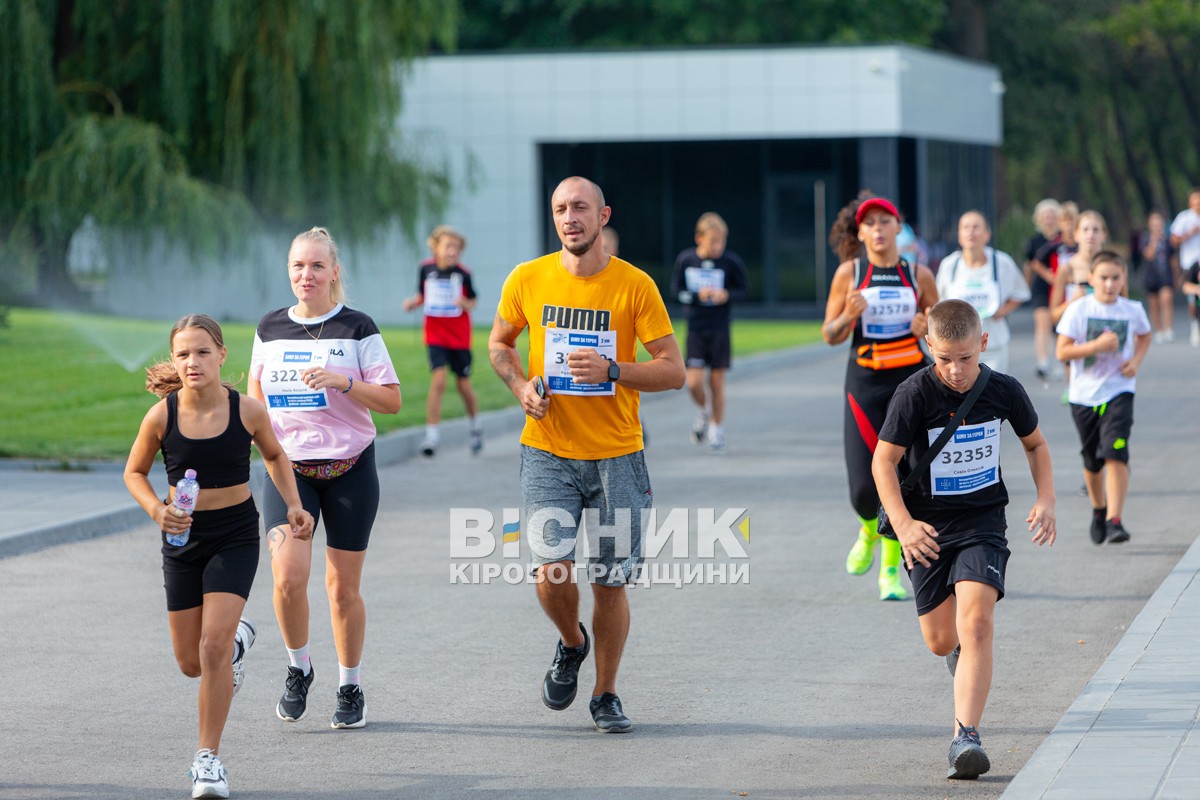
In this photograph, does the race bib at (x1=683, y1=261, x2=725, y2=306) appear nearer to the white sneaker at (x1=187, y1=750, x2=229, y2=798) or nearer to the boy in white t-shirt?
the boy in white t-shirt

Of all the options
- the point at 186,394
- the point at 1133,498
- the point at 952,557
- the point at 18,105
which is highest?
the point at 18,105

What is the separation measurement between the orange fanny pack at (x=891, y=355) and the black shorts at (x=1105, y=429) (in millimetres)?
1885

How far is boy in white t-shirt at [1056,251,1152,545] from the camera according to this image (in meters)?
10.0

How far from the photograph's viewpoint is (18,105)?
2177 cm

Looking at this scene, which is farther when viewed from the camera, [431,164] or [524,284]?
[431,164]

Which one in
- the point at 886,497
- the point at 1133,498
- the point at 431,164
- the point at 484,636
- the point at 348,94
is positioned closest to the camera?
the point at 886,497

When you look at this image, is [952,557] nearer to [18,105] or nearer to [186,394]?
[186,394]

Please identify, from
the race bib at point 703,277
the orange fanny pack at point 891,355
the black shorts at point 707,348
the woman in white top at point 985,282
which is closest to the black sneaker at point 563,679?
the orange fanny pack at point 891,355

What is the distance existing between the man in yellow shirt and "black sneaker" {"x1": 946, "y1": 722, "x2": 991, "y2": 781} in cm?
124

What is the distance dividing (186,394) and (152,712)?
4.93 ft

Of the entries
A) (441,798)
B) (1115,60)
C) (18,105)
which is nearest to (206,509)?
(441,798)

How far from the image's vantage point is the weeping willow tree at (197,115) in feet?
69.4

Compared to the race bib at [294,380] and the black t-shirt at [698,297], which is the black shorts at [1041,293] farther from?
the race bib at [294,380]

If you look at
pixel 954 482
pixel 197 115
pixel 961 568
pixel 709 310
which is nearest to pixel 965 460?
pixel 954 482
